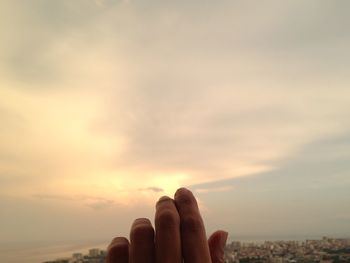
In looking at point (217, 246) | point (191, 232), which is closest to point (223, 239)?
point (217, 246)

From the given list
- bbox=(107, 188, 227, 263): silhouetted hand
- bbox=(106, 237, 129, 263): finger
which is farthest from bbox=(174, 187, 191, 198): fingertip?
bbox=(106, 237, 129, 263): finger

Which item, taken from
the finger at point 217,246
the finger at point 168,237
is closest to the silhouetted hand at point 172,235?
the finger at point 168,237

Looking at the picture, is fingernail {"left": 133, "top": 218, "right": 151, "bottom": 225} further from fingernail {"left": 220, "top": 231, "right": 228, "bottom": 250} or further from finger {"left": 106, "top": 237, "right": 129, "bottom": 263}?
fingernail {"left": 220, "top": 231, "right": 228, "bottom": 250}

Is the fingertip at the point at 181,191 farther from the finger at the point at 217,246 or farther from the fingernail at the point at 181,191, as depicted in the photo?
the finger at the point at 217,246

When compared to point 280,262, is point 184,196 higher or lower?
higher

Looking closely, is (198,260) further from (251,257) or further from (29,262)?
(29,262)

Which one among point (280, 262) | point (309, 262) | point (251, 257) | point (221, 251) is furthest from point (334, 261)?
point (221, 251)
